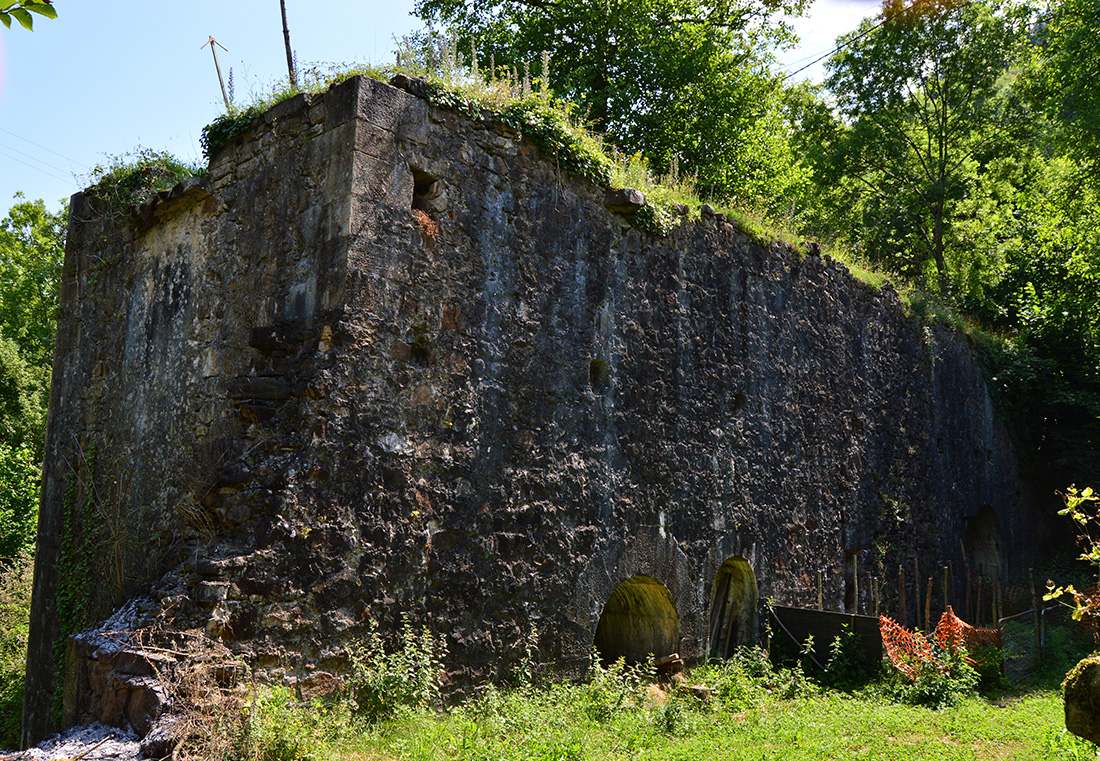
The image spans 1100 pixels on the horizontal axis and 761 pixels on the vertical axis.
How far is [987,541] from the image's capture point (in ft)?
51.5

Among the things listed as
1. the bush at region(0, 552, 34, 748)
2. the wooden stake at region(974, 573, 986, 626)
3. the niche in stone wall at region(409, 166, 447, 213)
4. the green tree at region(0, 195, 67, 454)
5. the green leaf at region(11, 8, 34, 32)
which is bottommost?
the bush at region(0, 552, 34, 748)

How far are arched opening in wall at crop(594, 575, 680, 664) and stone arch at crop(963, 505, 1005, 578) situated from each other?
31.1ft

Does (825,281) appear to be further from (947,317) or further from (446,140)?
(446,140)

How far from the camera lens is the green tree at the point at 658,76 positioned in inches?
672

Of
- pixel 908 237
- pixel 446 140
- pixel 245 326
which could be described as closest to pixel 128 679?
pixel 245 326

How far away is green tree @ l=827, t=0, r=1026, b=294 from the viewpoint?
19.9m

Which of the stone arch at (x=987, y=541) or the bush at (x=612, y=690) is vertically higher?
the stone arch at (x=987, y=541)

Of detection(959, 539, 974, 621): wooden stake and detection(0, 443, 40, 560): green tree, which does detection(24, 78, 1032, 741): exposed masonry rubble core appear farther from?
detection(0, 443, 40, 560): green tree

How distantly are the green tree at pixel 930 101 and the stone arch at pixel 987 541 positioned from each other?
6268 mm

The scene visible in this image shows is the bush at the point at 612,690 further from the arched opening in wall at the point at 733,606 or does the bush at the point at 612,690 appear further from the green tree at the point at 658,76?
the green tree at the point at 658,76

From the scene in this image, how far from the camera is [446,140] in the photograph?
6.55 meters

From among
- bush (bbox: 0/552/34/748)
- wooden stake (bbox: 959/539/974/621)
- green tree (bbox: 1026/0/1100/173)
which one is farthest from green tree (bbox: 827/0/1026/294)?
bush (bbox: 0/552/34/748)

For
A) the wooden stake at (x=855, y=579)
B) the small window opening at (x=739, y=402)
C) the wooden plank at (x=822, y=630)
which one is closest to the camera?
the wooden plank at (x=822, y=630)

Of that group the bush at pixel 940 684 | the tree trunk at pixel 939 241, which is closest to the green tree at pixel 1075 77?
the tree trunk at pixel 939 241
